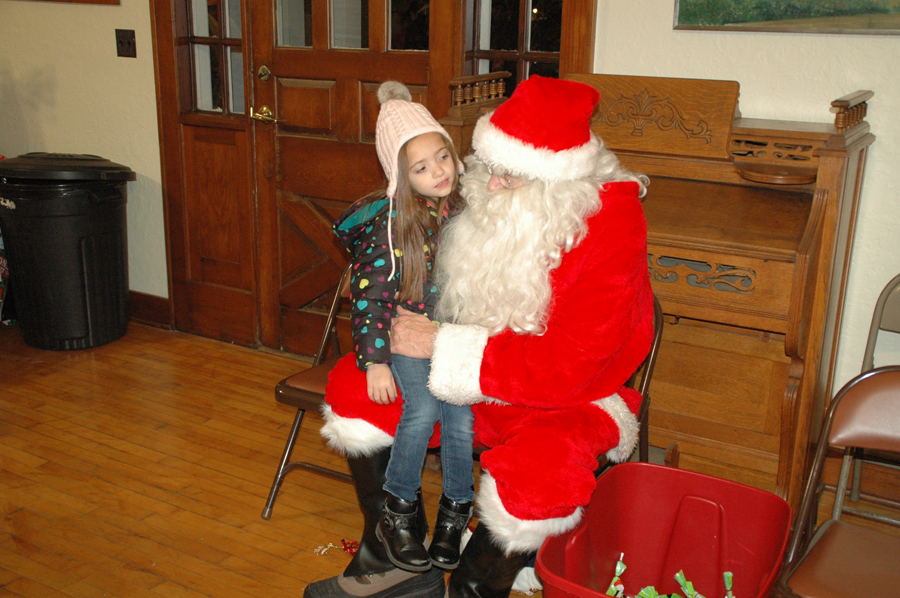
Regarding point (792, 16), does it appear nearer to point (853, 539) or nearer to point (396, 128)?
point (396, 128)

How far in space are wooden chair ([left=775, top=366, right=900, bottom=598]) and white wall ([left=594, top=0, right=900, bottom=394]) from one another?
94 cm

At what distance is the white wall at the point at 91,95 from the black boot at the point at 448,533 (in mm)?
2566

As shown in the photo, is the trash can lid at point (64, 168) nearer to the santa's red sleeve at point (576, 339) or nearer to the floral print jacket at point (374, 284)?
the floral print jacket at point (374, 284)

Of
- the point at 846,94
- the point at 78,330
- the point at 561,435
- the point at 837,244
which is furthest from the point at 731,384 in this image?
the point at 78,330

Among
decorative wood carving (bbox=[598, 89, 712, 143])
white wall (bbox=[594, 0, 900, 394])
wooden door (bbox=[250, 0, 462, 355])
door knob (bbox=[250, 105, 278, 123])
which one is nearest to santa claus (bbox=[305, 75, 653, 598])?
decorative wood carving (bbox=[598, 89, 712, 143])

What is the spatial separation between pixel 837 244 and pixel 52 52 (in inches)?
140

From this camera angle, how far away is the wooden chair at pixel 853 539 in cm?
133

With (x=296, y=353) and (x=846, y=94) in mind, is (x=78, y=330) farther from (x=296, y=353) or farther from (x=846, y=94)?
(x=846, y=94)

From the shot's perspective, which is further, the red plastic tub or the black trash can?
the black trash can

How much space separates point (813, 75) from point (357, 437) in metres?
1.71

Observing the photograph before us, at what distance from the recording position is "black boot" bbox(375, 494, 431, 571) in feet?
5.35

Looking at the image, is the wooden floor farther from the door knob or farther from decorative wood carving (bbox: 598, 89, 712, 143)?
decorative wood carving (bbox: 598, 89, 712, 143)

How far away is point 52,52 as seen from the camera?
368cm

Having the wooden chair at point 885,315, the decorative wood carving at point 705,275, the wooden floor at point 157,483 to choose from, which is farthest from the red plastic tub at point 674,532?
the wooden chair at point 885,315
